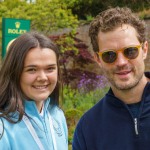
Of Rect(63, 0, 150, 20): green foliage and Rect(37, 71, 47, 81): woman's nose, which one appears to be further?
Rect(63, 0, 150, 20): green foliage

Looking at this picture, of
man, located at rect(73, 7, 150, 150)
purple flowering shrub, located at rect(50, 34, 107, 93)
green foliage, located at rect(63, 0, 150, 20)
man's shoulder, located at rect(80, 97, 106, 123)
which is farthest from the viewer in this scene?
green foliage, located at rect(63, 0, 150, 20)

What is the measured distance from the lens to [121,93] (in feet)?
7.48

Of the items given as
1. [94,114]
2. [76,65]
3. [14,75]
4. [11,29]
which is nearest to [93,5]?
[76,65]

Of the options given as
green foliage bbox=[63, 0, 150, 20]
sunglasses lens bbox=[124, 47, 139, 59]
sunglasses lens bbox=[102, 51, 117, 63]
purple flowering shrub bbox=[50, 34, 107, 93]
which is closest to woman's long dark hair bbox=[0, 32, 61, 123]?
sunglasses lens bbox=[102, 51, 117, 63]

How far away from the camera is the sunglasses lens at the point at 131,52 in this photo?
221cm

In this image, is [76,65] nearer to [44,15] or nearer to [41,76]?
[44,15]

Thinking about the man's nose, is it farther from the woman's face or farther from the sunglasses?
the woman's face

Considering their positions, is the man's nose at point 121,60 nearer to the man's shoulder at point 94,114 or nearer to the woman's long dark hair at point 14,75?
the man's shoulder at point 94,114

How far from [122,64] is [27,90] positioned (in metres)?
0.69

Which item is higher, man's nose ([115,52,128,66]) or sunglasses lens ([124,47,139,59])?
sunglasses lens ([124,47,139,59])

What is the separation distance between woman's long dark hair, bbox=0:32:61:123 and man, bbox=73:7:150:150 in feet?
1.53

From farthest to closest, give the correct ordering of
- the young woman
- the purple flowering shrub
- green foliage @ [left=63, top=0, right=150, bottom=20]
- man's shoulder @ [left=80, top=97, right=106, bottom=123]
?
green foliage @ [left=63, top=0, right=150, bottom=20]
the purple flowering shrub
the young woman
man's shoulder @ [left=80, top=97, right=106, bottom=123]

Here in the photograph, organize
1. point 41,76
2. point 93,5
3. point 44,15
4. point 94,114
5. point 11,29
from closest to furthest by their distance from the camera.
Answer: point 94,114 < point 41,76 < point 11,29 < point 44,15 < point 93,5

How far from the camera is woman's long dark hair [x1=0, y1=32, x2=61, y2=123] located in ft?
8.32
